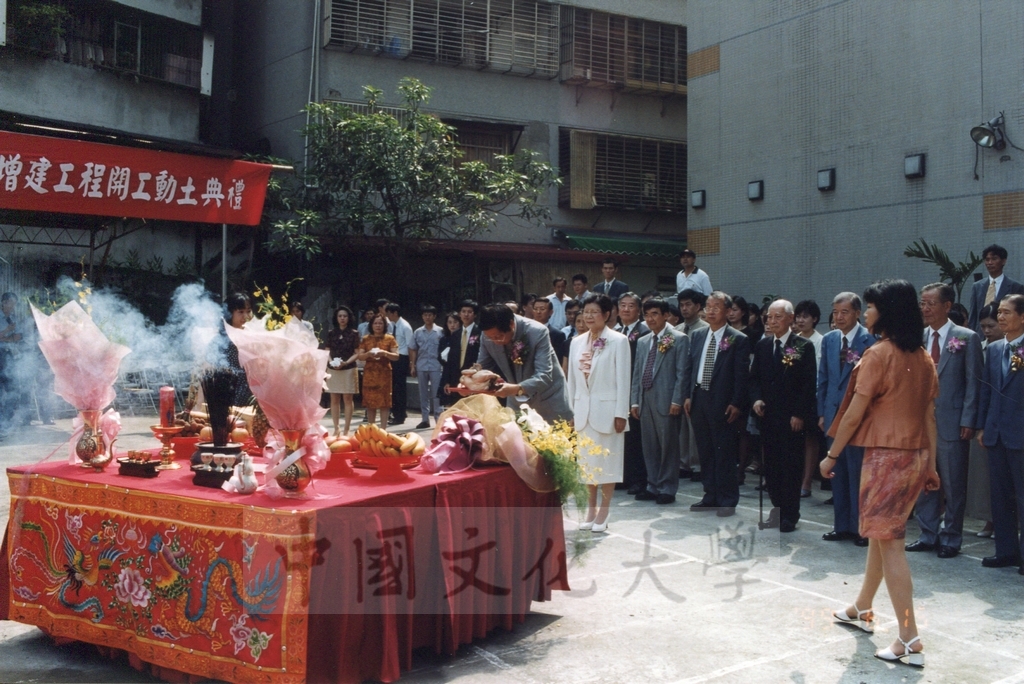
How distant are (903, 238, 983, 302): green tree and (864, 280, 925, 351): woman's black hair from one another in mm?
6280

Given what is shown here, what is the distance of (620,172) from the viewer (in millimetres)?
20797

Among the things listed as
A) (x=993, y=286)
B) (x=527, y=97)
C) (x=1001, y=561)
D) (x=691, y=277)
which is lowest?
(x=1001, y=561)

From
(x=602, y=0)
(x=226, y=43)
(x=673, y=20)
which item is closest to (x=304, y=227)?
(x=226, y=43)

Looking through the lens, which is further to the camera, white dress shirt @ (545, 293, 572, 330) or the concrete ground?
white dress shirt @ (545, 293, 572, 330)

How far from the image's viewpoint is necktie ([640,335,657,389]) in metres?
8.23

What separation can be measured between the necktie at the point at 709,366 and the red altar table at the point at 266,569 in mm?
3291

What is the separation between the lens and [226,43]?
1803 centimetres

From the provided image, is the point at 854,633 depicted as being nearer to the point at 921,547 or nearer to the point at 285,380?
the point at 921,547

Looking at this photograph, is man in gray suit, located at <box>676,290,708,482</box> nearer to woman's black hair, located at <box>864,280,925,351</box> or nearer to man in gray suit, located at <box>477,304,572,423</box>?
man in gray suit, located at <box>477,304,572,423</box>

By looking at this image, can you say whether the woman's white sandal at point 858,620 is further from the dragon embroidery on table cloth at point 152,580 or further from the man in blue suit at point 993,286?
the man in blue suit at point 993,286

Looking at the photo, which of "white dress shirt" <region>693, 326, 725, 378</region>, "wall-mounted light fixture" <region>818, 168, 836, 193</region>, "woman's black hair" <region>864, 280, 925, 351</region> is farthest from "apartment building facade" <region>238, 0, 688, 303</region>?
"woman's black hair" <region>864, 280, 925, 351</region>

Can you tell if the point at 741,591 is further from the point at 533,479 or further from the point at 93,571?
the point at 93,571

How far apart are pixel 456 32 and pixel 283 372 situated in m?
16.3

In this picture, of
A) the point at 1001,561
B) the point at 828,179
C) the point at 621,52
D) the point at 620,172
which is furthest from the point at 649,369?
the point at 621,52
